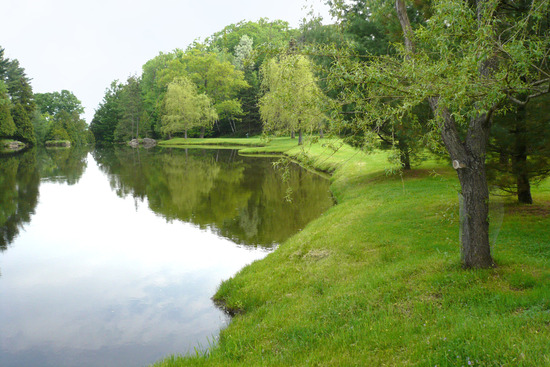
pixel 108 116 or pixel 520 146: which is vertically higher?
pixel 108 116

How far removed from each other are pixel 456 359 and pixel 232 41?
12037 centimetres

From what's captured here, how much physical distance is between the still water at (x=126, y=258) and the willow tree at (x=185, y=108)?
154ft

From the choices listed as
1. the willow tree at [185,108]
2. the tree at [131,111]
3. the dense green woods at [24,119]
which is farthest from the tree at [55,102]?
the willow tree at [185,108]

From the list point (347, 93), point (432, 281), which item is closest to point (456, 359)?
point (432, 281)

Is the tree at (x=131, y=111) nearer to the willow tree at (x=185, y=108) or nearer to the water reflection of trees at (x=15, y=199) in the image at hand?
the willow tree at (x=185, y=108)

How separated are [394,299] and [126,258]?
33.5ft

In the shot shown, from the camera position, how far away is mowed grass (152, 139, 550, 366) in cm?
501

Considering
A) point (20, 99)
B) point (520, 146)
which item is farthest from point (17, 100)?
point (520, 146)

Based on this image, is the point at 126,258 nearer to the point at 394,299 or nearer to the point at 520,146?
the point at 394,299

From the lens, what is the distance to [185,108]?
244ft

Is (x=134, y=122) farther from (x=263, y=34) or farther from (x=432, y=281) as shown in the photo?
(x=432, y=281)

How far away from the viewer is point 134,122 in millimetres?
91188

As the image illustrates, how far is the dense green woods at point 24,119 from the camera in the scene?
69.8 metres

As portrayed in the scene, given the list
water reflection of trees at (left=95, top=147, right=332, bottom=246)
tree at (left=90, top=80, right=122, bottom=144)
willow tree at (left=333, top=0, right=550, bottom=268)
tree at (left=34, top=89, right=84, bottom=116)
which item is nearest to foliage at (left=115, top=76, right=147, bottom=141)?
tree at (left=90, top=80, right=122, bottom=144)
